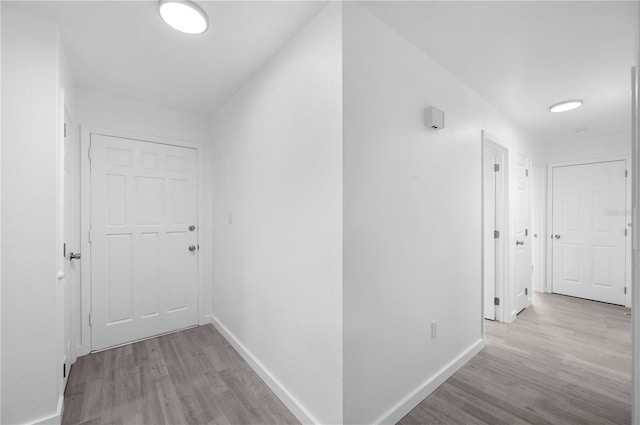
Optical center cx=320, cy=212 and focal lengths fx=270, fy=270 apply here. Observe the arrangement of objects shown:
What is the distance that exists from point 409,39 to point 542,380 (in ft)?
9.10

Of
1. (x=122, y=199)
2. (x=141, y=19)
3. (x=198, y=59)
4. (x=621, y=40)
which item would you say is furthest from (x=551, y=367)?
(x=122, y=199)

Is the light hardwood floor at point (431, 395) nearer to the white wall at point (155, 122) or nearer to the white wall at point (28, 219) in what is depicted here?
the white wall at point (28, 219)

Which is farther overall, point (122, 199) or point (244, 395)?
point (122, 199)

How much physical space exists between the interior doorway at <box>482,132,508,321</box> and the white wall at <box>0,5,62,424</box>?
3.93m

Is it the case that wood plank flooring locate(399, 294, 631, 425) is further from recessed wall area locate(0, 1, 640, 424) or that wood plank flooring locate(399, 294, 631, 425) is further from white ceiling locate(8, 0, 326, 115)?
white ceiling locate(8, 0, 326, 115)

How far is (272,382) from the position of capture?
6.49 feet

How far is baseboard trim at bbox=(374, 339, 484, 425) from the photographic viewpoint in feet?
5.49

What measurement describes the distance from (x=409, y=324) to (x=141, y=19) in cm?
260

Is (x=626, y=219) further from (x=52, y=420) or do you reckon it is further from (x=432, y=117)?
(x=52, y=420)

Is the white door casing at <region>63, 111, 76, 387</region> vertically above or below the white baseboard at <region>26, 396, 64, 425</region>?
above

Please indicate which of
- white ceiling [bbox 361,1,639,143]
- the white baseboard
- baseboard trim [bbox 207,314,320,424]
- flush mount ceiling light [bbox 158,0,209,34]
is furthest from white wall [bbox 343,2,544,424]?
the white baseboard

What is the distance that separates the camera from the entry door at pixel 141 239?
261cm

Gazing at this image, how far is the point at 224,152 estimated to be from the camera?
2.89 m

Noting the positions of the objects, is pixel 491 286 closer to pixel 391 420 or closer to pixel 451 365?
pixel 451 365
